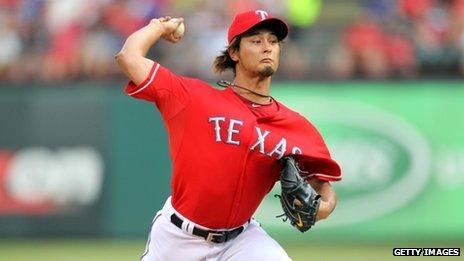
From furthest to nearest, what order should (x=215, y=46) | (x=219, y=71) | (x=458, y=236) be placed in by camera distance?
1. (x=215, y=46)
2. (x=458, y=236)
3. (x=219, y=71)

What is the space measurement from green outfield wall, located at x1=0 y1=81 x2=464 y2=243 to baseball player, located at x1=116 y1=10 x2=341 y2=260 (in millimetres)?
5561

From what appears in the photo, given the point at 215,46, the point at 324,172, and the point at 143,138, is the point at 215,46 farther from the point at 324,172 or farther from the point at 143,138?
the point at 324,172

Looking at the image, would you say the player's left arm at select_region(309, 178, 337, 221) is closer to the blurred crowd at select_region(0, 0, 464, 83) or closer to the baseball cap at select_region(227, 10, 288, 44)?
the baseball cap at select_region(227, 10, 288, 44)

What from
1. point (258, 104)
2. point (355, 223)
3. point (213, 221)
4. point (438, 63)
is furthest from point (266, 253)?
point (438, 63)

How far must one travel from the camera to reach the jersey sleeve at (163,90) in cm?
614

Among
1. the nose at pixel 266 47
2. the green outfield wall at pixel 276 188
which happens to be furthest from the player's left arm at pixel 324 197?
the green outfield wall at pixel 276 188

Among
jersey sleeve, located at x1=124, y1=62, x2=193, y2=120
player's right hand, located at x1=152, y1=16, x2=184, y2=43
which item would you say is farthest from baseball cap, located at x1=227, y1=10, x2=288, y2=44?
jersey sleeve, located at x1=124, y1=62, x2=193, y2=120

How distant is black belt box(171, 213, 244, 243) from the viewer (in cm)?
637

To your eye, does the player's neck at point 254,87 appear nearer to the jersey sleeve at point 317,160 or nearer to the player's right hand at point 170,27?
the jersey sleeve at point 317,160

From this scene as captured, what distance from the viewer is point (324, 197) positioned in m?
6.43

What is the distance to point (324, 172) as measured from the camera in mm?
6512

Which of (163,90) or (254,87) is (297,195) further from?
(163,90)

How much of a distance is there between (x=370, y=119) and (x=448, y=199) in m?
1.27

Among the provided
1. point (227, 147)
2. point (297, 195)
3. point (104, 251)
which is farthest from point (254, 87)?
point (104, 251)
